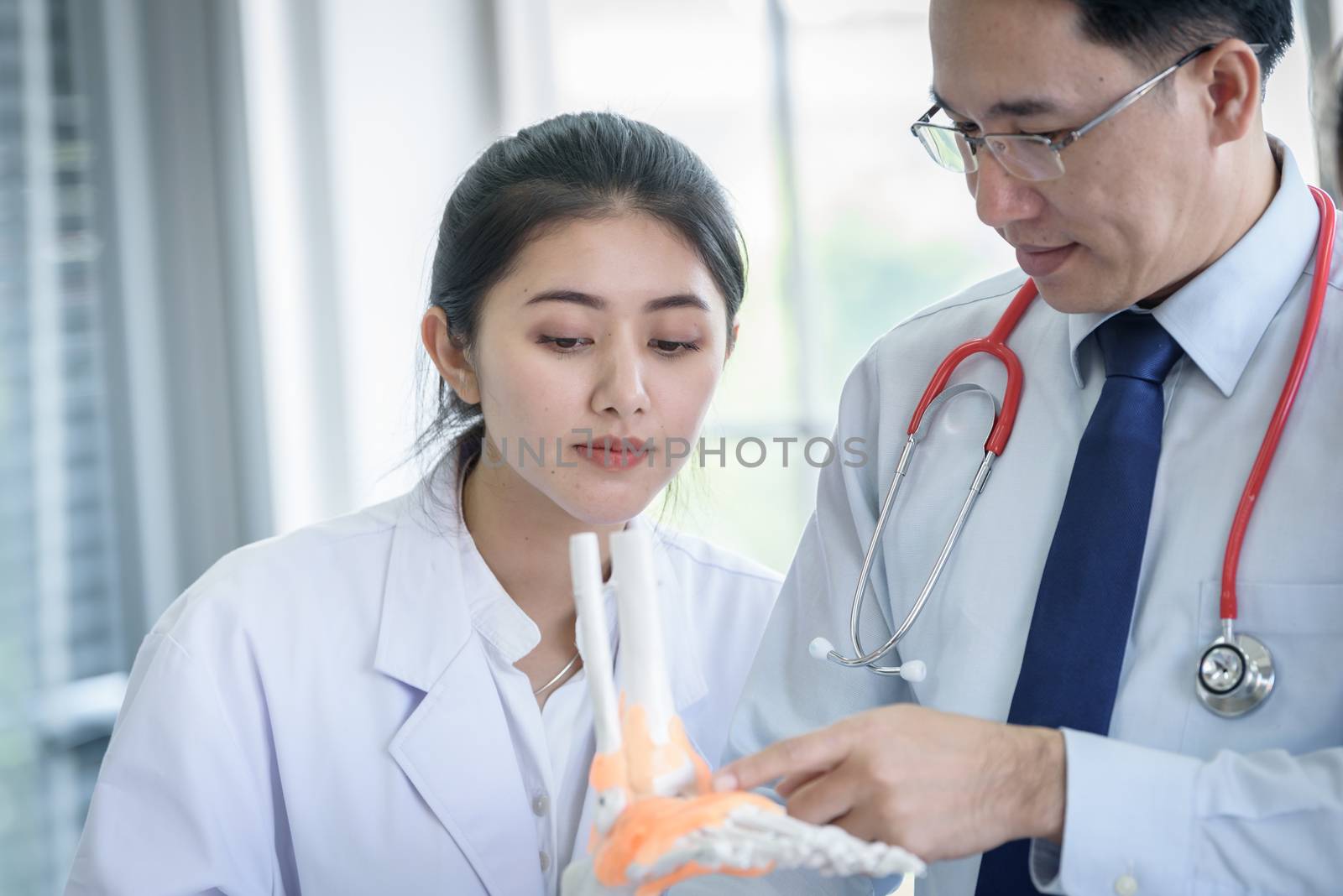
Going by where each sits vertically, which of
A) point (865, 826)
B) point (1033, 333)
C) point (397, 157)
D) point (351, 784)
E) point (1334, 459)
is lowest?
point (351, 784)

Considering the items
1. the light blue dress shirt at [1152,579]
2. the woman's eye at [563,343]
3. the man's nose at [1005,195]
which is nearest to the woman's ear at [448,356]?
the woman's eye at [563,343]

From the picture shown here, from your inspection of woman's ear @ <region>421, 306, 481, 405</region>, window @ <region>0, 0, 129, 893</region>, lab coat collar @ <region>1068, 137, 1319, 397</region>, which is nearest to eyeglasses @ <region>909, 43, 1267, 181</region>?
lab coat collar @ <region>1068, 137, 1319, 397</region>

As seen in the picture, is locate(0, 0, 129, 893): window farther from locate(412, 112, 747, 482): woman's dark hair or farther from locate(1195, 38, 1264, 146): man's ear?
locate(1195, 38, 1264, 146): man's ear

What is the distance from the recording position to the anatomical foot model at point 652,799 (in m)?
0.81

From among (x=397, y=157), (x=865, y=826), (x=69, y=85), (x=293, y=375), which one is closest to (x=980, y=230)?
(x=397, y=157)

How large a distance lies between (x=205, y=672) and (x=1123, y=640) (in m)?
1.02

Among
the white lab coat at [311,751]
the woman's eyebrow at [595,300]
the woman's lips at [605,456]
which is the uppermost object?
the woman's eyebrow at [595,300]

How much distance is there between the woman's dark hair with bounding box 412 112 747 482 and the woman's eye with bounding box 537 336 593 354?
4.7 inches

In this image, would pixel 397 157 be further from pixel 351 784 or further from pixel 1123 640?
pixel 1123 640

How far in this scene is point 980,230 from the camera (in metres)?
3.92

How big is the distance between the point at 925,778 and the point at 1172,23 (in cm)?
69

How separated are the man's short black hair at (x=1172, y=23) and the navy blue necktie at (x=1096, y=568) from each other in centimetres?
26

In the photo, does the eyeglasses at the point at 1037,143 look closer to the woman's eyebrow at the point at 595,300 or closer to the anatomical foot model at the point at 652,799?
the woman's eyebrow at the point at 595,300

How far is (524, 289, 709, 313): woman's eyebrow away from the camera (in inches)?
54.0
